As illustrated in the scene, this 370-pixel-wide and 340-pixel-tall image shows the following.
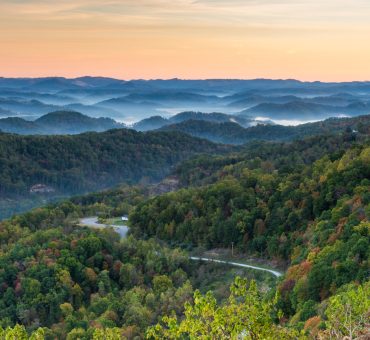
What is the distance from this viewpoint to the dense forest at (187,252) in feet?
154

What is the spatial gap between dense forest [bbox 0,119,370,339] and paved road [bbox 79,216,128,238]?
1524 millimetres

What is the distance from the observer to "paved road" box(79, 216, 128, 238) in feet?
291

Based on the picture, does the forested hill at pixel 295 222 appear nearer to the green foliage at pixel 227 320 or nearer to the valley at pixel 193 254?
the valley at pixel 193 254

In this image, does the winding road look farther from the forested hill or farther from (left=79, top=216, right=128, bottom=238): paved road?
the forested hill

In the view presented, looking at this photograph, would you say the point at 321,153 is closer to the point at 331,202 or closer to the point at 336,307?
the point at 331,202

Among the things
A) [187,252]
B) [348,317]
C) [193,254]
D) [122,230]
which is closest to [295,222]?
[193,254]

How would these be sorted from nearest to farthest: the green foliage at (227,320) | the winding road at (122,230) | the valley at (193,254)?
the green foliage at (227,320) < the valley at (193,254) < the winding road at (122,230)

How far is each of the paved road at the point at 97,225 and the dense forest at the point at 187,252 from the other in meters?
1.52

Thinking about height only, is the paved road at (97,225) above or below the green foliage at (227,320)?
below

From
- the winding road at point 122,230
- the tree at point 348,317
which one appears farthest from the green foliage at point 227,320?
the winding road at point 122,230

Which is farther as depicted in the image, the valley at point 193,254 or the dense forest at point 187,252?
the valley at point 193,254

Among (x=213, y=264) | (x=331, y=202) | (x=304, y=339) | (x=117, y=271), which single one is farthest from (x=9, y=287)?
(x=304, y=339)

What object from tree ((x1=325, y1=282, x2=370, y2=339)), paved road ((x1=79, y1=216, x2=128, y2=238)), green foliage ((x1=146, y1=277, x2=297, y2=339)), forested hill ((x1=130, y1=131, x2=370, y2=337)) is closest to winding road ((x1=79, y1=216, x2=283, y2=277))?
paved road ((x1=79, y1=216, x2=128, y2=238))

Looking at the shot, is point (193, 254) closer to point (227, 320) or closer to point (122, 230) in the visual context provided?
point (122, 230)
